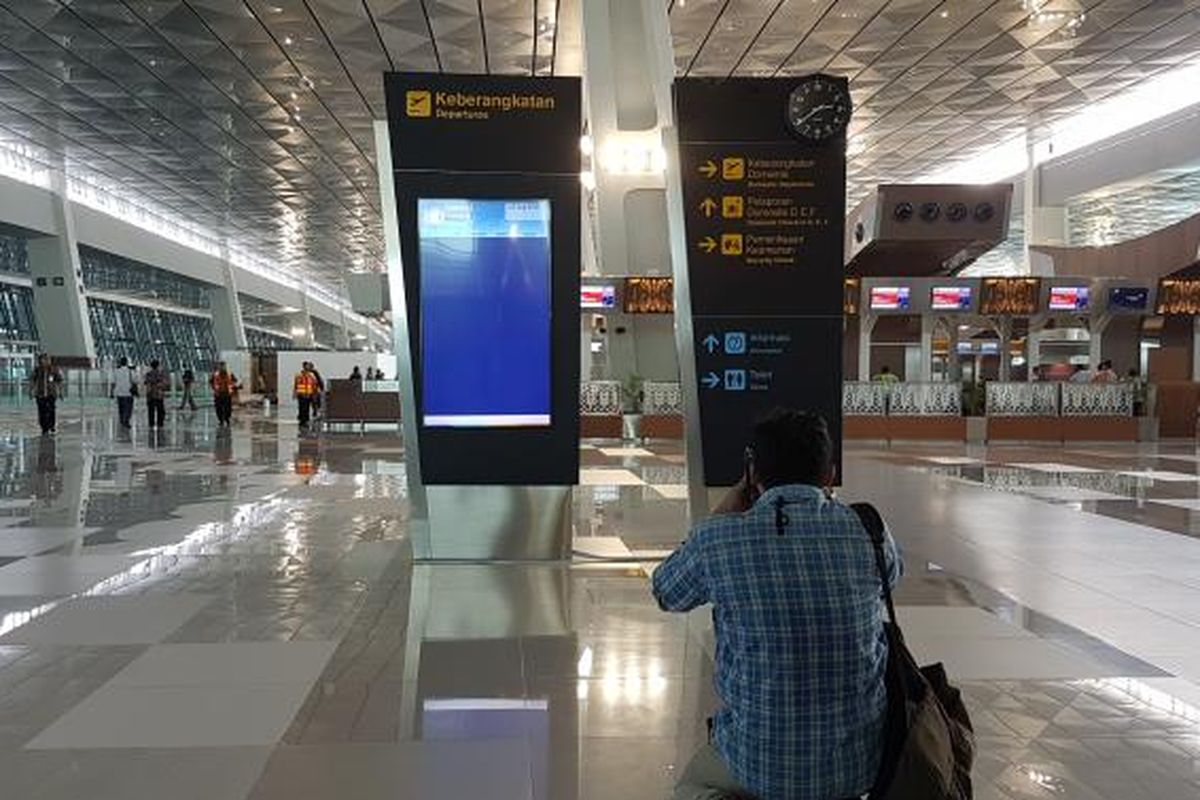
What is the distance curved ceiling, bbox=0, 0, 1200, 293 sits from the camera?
23.6 m

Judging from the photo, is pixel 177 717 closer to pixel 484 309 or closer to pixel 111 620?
pixel 111 620

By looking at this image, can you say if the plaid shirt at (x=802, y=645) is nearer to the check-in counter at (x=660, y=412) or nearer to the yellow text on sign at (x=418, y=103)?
the yellow text on sign at (x=418, y=103)

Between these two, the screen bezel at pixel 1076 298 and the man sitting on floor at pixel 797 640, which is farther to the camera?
the screen bezel at pixel 1076 298

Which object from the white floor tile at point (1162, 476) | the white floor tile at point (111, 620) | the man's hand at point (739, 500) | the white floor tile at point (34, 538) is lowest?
the white floor tile at point (1162, 476)

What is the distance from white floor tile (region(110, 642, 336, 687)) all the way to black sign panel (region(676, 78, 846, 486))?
285cm

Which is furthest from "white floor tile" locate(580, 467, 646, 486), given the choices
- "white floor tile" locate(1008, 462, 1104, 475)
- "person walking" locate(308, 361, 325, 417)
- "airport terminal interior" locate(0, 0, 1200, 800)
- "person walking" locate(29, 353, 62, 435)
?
"person walking" locate(308, 361, 325, 417)

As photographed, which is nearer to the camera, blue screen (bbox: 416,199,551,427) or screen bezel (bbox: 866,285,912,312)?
blue screen (bbox: 416,199,551,427)

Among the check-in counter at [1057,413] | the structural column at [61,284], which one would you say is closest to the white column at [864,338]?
the check-in counter at [1057,413]

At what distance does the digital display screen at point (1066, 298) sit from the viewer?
25.8 metres

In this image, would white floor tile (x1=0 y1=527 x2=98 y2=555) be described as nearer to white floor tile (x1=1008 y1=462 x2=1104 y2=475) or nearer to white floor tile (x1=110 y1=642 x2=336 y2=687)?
white floor tile (x1=110 y1=642 x2=336 y2=687)

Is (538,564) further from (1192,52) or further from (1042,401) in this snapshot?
(1192,52)

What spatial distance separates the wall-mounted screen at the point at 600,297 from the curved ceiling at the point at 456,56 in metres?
6.26

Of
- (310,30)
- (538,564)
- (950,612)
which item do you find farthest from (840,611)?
(310,30)

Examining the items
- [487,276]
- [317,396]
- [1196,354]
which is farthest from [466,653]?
[1196,354]
